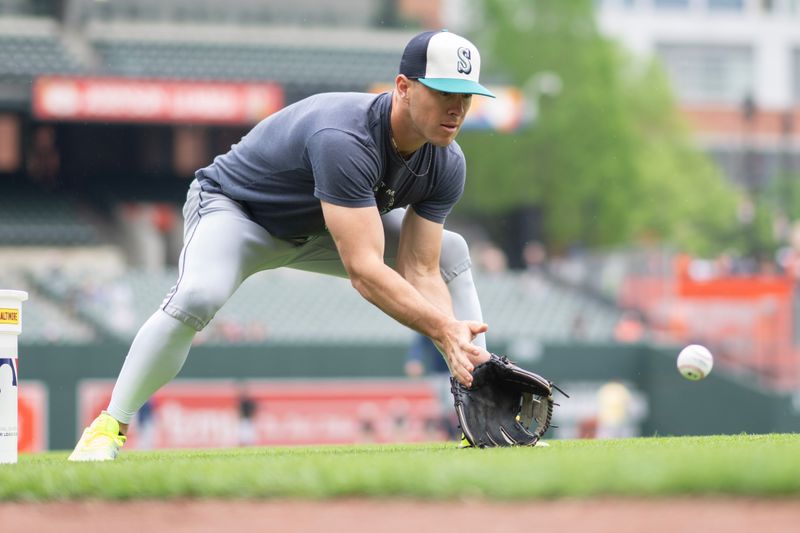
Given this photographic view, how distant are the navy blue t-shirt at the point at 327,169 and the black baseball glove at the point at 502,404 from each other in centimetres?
70

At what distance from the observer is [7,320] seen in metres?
4.78

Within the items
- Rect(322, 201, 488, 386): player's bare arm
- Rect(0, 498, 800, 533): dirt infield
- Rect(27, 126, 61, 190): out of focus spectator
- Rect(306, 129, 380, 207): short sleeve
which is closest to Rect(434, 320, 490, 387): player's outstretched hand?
Rect(322, 201, 488, 386): player's bare arm

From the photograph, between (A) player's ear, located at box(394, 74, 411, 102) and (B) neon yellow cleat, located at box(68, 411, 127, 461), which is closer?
(A) player's ear, located at box(394, 74, 411, 102)

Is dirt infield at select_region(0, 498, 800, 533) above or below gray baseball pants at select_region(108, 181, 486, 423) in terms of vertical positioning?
below

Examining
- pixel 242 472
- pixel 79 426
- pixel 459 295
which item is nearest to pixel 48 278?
pixel 79 426

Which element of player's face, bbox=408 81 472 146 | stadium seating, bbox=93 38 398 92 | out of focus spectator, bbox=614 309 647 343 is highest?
stadium seating, bbox=93 38 398 92

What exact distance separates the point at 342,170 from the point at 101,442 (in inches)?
56.0

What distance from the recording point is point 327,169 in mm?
4680

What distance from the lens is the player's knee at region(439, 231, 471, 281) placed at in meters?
5.54

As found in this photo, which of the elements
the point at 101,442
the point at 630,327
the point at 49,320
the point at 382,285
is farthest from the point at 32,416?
the point at 382,285

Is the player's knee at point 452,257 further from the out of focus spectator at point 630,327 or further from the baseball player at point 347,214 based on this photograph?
the out of focus spectator at point 630,327

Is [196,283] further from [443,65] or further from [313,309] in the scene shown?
[313,309]

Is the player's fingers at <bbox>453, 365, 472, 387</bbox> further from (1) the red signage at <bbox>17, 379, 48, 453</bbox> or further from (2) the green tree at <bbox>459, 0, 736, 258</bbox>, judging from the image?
(2) the green tree at <bbox>459, 0, 736, 258</bbox>

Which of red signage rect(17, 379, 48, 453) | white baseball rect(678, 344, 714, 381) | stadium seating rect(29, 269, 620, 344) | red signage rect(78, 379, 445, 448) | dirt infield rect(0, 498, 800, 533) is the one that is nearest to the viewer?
dirt infield rect(0, 498, 800, 533)
